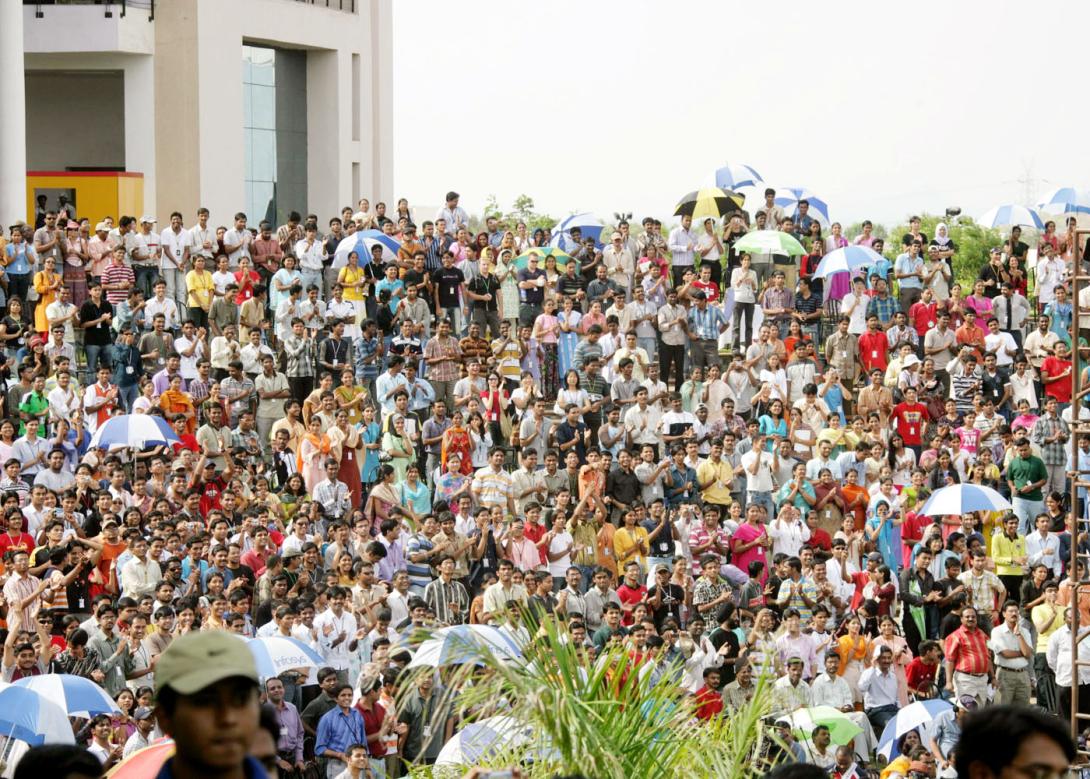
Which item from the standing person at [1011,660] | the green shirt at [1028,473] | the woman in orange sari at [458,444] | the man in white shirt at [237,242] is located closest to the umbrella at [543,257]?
the man in white shirt at [237,242]

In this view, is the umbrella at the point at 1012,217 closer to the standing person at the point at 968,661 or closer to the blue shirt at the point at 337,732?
the standing person at the point at 968,661

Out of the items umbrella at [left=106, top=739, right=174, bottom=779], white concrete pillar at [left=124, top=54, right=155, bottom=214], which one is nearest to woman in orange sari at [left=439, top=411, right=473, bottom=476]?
umbrella at [left=106, top=739, right=174, bottom=779]

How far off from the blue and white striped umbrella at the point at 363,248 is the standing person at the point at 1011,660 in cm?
1020

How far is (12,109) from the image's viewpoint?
30422mm

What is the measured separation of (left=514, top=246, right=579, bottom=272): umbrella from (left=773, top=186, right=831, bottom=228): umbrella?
143 inches

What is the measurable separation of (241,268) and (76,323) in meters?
2.42

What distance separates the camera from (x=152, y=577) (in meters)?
15.9

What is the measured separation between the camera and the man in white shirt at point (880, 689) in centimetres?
1548

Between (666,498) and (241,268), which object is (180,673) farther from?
(241,268)

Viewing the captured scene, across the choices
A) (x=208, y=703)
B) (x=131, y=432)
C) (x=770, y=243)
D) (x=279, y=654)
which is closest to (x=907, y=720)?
(x=279, y=654)

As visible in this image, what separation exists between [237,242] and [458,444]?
610 centimetres

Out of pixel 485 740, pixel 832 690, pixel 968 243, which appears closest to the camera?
pixel 485 740

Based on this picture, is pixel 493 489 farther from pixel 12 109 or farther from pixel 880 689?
pixel 12 109

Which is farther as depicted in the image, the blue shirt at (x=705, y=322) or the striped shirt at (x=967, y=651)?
the blue shirt at (x=705, y=322)
